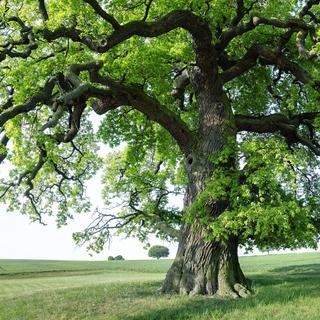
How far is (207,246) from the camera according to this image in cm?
1838

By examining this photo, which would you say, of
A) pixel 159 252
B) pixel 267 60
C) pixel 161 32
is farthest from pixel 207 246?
pixel 159 252

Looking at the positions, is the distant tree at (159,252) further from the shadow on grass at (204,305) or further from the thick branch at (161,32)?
the shadow on grass at (204,305)

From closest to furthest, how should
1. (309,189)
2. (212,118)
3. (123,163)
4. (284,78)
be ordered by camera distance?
1. (212,118)
2. (309,189)
3. (284,78)
4. (123,163)

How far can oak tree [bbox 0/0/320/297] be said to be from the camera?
1684cm

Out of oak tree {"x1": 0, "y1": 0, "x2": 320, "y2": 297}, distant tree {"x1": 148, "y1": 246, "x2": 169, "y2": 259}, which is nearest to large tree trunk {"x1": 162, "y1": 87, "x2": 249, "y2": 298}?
oak tree {"x1": 0, "y1": 0, "x2": 320, "y2": 297}

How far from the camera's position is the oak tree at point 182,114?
55.3 ft

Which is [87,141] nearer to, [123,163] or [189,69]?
[123,163]

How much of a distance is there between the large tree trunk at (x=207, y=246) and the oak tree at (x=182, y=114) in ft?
0.16

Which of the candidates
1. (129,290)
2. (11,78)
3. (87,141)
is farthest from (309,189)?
(11,78)

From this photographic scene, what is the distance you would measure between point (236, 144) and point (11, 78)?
9.80 meters

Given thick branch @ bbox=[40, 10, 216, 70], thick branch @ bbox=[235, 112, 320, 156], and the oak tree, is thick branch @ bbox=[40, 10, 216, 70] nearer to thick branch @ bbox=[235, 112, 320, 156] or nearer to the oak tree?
the oak tree

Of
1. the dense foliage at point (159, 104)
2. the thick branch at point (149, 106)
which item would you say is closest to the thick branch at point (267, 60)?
the dense foliage at point (159, 104)

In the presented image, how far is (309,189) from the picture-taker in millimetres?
23172

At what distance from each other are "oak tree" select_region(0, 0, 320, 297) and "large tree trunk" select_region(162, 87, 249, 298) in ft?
0.16
